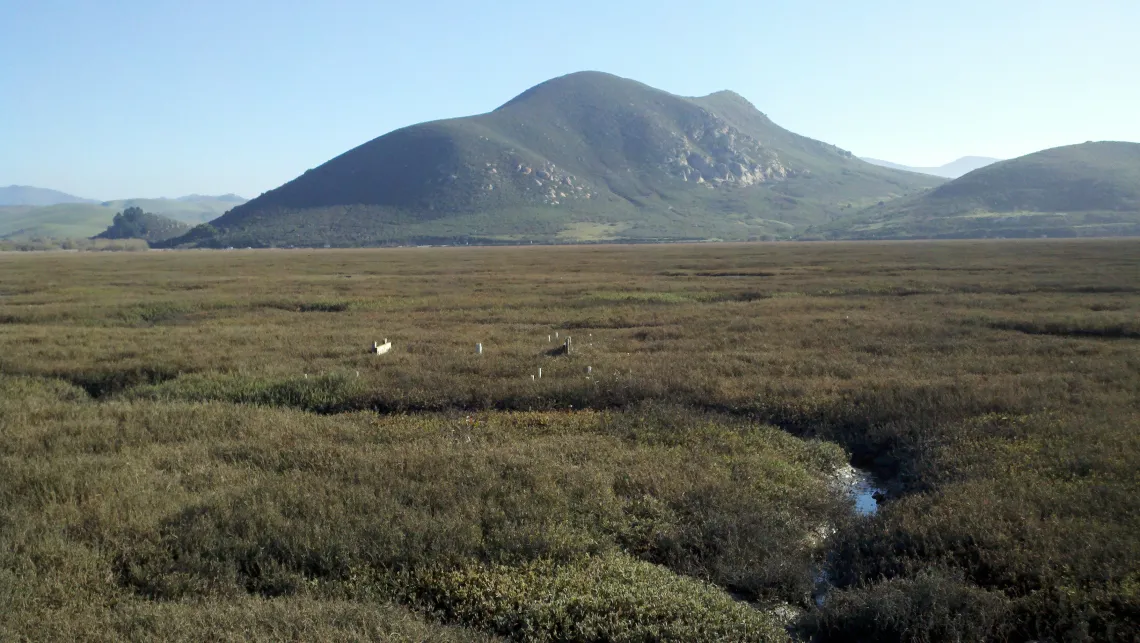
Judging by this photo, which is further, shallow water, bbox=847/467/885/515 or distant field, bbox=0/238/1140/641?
shallow water, bbox=847/467/885/515

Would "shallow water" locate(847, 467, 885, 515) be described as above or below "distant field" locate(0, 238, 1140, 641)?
below

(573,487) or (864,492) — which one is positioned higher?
(573,487)

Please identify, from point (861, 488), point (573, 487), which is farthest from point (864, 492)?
point (573, 487)

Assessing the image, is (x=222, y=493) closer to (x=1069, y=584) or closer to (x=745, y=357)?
(x=1069, y=584)

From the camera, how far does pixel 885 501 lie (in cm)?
1063

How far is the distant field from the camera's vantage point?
6.59m

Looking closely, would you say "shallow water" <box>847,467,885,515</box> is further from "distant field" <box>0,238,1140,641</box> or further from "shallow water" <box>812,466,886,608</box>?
"distant field" <box>0,238,1140,641</box>

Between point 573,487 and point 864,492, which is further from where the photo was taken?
point 864,492

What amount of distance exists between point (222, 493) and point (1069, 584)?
983 cm

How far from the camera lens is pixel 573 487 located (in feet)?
31.4

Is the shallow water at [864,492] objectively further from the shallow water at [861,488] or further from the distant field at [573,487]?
the distant field at [573,487]

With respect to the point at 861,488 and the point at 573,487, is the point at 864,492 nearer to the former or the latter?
the point at 861,488

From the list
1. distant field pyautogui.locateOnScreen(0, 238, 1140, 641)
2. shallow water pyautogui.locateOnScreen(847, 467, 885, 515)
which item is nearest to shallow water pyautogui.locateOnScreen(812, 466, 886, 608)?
shallow water pyautogui.locateOnScreen(847, 467, 885, 515)

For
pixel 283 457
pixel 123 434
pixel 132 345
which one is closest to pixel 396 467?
pixel 283 457
